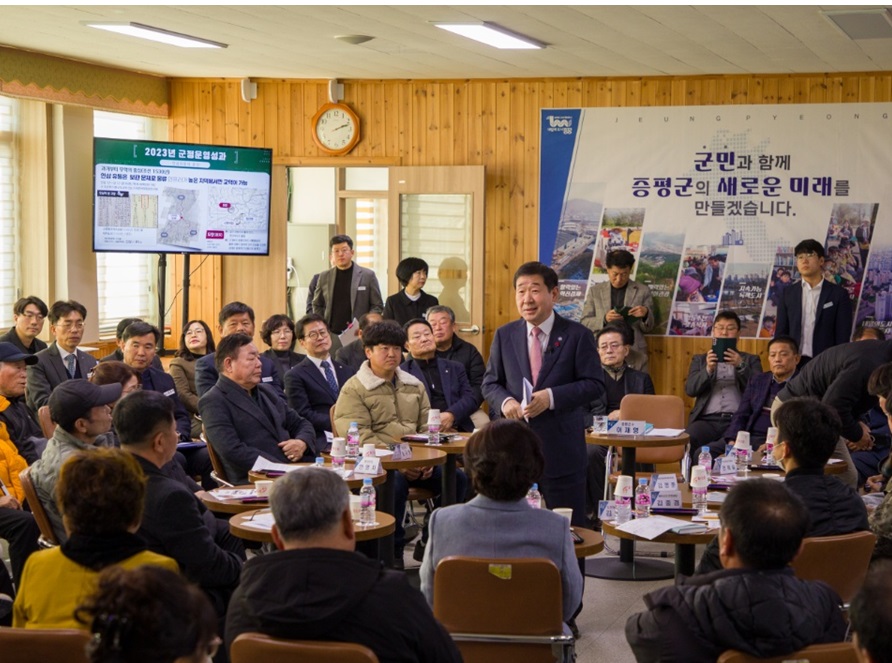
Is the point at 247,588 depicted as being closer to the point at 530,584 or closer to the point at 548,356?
the point at 530,584

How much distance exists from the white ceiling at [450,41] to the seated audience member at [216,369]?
78.4 inches

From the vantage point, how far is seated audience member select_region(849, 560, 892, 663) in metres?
1.98

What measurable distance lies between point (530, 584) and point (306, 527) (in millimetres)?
949

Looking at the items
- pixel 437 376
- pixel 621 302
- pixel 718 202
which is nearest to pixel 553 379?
pixel 437 376

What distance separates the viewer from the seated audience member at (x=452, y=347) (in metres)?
8.37

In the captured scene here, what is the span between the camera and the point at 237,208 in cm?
1051

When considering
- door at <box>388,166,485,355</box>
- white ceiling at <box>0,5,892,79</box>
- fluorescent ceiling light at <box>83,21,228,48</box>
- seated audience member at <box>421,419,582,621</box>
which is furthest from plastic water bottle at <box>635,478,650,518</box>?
door at <box>388,166,485,355</box>

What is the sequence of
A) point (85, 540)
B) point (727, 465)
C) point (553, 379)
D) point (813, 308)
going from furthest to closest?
point (813, 308), point (727, 465), point (553, 379), point (85, 540)

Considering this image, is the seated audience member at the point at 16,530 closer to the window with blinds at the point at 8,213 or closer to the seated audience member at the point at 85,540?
the seated audience member at the point at 85,540

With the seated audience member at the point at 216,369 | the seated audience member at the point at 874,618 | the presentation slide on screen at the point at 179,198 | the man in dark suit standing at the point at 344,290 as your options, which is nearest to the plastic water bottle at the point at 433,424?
the seated audience member at the point at 216,369

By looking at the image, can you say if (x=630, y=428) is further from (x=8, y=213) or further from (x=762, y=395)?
(x=8, y=213)

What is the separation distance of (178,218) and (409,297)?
2.15 meters

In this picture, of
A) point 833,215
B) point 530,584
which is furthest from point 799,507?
point 833,215

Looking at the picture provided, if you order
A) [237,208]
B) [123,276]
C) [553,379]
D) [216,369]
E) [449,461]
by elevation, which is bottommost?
[449,461]
